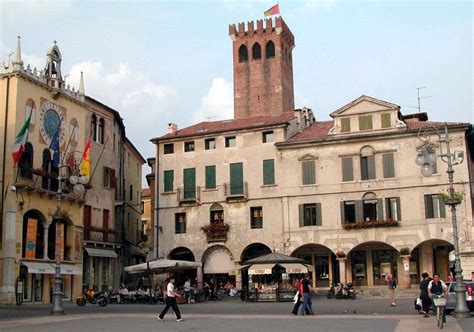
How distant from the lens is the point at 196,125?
2088 inches

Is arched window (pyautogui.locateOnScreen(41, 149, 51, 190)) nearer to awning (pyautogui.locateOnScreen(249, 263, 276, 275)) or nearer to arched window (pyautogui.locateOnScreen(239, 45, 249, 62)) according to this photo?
awning (pyautogui.locateOnScreen(249, 263, 276, 275))

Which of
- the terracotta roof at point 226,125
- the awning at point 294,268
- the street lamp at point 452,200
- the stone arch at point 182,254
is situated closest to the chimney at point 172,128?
the terracotta roof at point 226,125

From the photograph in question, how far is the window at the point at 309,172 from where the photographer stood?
45281 mm

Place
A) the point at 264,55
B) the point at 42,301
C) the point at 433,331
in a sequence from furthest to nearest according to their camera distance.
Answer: the point at 264,55
the point at 42,301
the point at 433,331

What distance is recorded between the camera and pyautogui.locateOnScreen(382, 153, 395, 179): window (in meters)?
43.4

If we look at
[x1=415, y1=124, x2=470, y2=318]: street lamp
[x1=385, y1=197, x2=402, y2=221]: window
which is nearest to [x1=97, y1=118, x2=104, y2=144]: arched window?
[x1=385, y1=197, x2=402, y2=221]: window

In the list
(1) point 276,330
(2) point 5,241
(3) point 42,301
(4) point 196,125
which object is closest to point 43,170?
(2) point 5,241

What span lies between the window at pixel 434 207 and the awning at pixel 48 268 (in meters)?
23.5

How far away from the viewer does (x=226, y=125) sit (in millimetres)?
50906

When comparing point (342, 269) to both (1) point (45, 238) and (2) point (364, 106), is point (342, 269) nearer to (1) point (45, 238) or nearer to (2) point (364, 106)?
(2) point (364, 106)

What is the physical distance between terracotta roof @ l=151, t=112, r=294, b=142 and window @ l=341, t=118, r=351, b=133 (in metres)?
4.25

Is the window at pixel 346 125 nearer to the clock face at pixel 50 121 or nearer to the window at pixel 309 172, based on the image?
the window at pixel 309 172

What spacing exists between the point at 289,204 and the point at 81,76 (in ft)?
57.1

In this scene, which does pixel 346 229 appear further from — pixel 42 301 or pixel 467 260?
pixel 42 301
